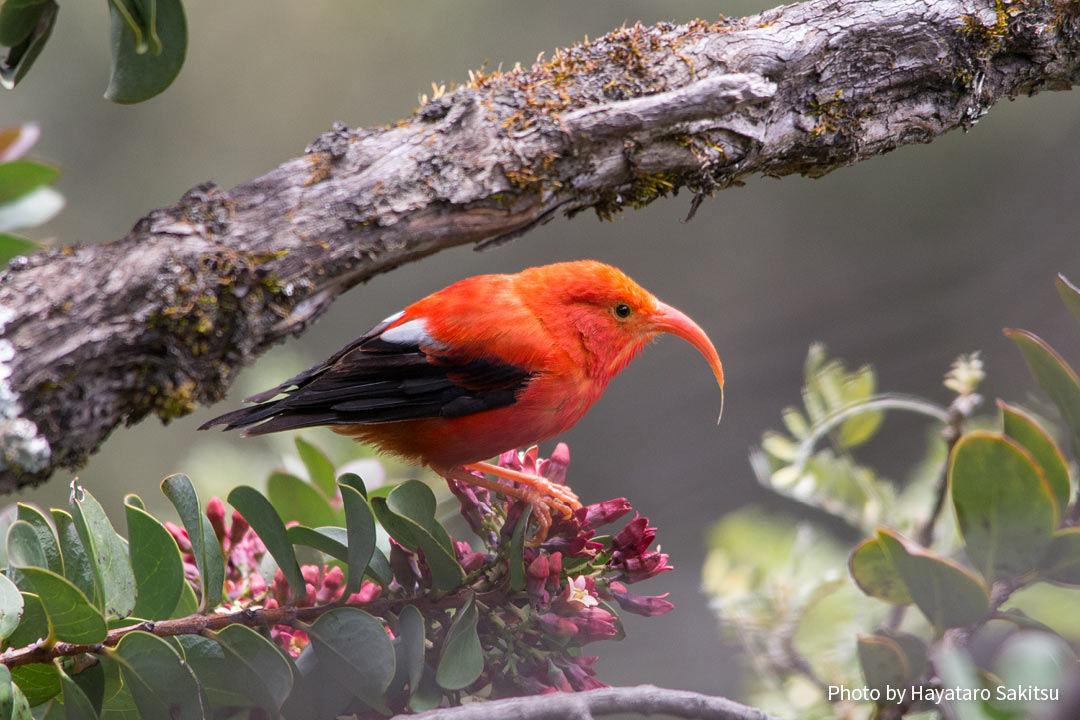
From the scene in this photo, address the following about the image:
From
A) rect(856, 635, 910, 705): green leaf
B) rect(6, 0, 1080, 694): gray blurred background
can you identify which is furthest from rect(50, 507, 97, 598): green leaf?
rect(6, 0, 1080, 694): gray blurred background

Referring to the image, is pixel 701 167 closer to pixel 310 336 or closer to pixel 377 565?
pixel 377 565

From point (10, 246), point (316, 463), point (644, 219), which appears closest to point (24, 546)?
point (10, 246)

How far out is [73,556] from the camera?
0.98 metres

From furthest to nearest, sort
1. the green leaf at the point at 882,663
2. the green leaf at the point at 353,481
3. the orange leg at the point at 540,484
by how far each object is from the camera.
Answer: the orange leg at the point at 540,484 → the green leaf at the point at 353,481 → the green leaf at the point at 882,663

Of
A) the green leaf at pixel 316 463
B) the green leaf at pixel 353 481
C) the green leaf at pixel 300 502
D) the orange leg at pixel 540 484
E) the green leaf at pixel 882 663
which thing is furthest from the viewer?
the green leaf at pixel 316 463

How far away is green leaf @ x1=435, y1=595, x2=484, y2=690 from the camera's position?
3.07ft

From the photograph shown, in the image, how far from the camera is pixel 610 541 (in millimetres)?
1091

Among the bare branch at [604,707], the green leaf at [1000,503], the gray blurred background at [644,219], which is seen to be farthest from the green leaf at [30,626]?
the gray blurred background at [644,219]

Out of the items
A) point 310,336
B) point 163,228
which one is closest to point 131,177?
point 310,336

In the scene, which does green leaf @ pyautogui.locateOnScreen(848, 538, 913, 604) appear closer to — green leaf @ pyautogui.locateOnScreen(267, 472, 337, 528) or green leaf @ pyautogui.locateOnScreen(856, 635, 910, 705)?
green leaf @ pyautogui.locateOnScreen(856, 635, 910, 705)

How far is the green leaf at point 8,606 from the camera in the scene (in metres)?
0.88

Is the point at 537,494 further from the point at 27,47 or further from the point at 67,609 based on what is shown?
the point at 27,47

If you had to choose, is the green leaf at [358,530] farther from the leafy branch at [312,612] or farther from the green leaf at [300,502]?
the green leaf at [300,502]

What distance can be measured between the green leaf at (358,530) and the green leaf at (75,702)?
0.31m
